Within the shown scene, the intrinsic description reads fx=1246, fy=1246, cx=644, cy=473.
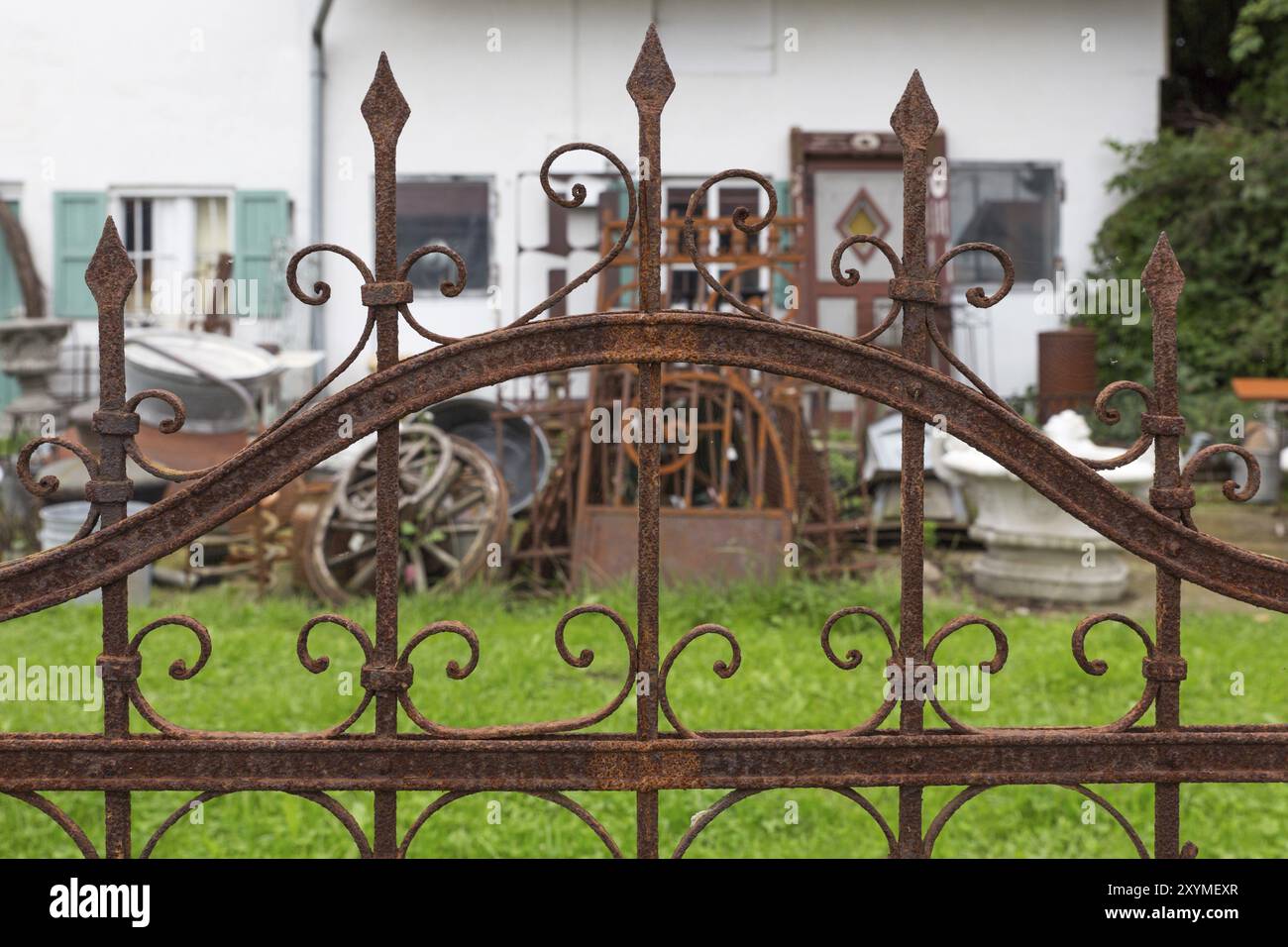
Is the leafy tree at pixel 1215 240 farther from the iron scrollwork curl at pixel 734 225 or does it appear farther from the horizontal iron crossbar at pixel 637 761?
the iron scrollwork curl at pixel 734 225

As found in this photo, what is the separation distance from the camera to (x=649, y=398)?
5.62ft

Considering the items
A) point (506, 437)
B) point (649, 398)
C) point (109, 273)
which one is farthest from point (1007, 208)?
point (109, 273)

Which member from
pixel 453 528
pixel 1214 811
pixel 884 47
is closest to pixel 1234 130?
pixel 884 47

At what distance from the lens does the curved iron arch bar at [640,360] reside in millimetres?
1689

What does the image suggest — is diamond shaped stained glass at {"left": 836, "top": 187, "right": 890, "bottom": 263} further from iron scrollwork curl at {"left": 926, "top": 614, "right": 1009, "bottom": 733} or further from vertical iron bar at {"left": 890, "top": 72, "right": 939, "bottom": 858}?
iron scrollwork curl at {"left": 926, "top": 614, "right": 1009, "bottom": 733}

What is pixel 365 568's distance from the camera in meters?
5.96

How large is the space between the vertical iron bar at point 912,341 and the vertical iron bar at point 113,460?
3.45 ft

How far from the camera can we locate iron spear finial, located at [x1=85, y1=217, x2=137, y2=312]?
5.49ft

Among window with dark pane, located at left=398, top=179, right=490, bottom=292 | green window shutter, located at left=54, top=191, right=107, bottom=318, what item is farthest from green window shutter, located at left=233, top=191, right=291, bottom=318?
green window shutter, located at left=54, top=191, right=107, bottom=318

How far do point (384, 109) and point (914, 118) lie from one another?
721mm

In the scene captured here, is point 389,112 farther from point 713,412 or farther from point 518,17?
point 518,17

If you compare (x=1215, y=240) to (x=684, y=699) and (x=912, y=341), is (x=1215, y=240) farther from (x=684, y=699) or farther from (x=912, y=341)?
(x=912, y=341)

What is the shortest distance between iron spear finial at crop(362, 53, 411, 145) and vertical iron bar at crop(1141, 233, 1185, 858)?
1035 mm
